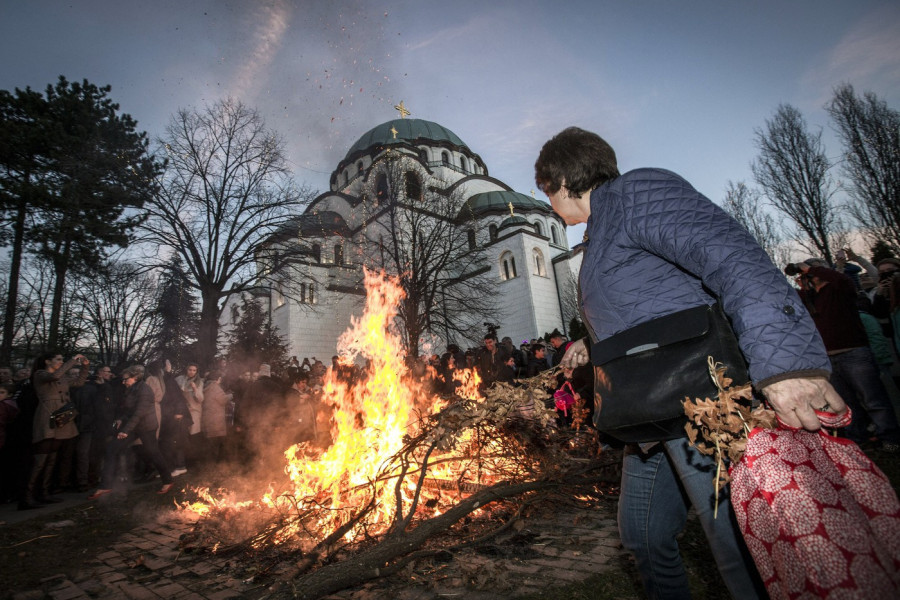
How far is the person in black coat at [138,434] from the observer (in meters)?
7.74

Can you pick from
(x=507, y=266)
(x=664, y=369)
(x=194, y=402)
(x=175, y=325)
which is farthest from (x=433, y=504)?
(x=175, y=325)

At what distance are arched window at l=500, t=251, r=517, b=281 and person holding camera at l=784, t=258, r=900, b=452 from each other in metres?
31.8

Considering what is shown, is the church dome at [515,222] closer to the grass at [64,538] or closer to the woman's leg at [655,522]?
the grass at [64,538]

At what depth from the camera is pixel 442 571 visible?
11.0ft

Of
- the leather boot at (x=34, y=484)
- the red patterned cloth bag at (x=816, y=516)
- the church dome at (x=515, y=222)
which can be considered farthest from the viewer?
the church dome at (x=515, y=222)

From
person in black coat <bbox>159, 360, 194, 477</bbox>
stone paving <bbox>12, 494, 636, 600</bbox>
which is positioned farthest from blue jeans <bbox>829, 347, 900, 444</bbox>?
person in black coat <bbox>159, 360, 194, 477</bbox>

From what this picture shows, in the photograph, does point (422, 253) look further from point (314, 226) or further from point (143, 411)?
point (143, 411)

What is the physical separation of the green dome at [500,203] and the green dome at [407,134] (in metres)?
7.63

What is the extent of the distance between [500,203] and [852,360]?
37127mm

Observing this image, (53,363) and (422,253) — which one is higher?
(422,253)

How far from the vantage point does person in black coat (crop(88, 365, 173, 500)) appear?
7.74 meters

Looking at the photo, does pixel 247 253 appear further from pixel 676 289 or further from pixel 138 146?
pixel 676 289

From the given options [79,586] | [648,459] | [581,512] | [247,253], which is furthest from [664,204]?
[247,253]

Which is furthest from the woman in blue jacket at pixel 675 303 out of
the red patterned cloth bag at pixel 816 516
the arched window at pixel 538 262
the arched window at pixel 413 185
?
the arched window at pixel 538 262
